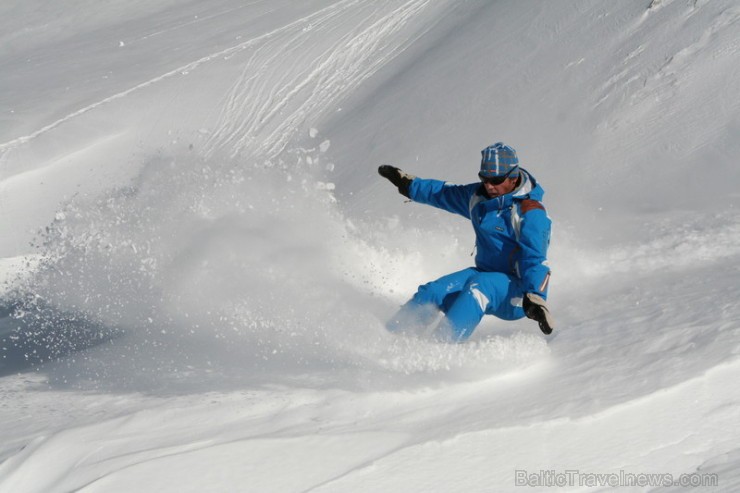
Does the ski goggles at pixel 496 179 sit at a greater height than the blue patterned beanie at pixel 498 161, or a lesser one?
lesser

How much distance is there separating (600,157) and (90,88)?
9.58 metres

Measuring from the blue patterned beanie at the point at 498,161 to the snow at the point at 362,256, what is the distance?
1.07 metres

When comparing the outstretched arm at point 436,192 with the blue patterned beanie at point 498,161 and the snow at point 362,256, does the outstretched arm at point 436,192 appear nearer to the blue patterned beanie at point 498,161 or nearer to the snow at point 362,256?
the blue patterned beanie at point 498,161

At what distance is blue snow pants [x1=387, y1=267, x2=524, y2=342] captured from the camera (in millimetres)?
5273

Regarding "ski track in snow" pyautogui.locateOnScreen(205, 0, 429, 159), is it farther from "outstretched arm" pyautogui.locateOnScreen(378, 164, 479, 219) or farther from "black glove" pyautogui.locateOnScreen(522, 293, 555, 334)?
"black glove" pyautogui.locateOnScreen(522, 293, 555, 334)

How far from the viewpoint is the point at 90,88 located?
48.2 feet

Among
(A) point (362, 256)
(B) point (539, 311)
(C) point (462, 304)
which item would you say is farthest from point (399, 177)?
(B) point (539, 311)

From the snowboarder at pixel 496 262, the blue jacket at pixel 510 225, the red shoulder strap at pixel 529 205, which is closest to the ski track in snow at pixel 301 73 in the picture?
the blue jacket at pixel 510 225

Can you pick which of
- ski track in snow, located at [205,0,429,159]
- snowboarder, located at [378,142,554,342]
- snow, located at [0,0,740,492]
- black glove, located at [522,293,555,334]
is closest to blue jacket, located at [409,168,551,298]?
snowboarder, located at [378,142,554,342]

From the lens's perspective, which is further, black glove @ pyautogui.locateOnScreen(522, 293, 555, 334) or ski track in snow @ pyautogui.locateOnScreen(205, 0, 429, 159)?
ski track in snow @ pyautogui.locateOnScreen(205, 0, 429, 159)

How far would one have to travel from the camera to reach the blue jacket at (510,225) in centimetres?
525

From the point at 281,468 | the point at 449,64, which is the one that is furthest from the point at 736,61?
the point at 281,468

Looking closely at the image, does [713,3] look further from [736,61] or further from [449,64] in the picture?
[449,64]

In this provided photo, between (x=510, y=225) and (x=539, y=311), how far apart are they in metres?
0.93
